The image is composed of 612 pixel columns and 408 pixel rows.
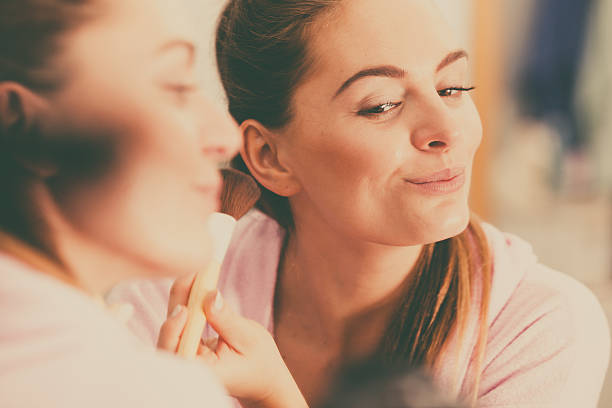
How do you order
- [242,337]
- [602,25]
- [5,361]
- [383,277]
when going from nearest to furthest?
[5,361] → [242,337] → [383,277] → [602,25]

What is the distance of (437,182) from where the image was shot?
51 cm

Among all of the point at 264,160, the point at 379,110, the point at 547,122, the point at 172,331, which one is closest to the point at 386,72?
the point at 379,110

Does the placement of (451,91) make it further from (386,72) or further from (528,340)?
(528,340)

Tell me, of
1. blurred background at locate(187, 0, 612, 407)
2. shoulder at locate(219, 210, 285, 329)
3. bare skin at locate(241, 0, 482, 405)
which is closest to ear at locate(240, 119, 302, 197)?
bare skin at locate(241, 0, 482, 405)

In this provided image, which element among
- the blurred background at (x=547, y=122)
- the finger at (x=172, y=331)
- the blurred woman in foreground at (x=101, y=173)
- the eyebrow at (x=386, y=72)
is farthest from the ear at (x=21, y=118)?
the blurred background at (x=547, y=122)

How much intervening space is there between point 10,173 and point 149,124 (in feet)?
0.22

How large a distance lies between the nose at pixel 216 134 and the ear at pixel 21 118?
0.08 metres

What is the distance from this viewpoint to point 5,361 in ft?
0.75

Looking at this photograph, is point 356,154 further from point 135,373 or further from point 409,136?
point 135,373

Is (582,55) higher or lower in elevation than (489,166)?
higher

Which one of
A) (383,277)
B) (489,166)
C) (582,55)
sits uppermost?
(582,55)

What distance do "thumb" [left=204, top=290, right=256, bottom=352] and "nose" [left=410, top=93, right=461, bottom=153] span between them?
19cm

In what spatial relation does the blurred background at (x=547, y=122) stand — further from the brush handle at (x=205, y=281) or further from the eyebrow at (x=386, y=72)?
the brush handle at (x=205, y=281)

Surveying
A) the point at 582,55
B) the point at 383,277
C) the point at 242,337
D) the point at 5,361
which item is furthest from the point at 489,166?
the point at 5,361
